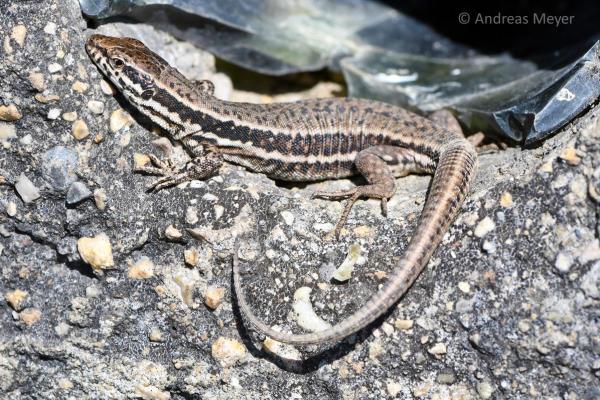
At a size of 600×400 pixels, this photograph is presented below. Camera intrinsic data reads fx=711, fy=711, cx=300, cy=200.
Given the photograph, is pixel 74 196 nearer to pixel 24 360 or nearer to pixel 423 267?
pixel 24 360

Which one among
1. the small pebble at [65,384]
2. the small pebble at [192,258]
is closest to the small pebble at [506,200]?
the small pebble at [192,258]

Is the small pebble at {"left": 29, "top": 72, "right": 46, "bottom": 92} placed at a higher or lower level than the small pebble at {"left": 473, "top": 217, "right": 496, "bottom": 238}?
higher

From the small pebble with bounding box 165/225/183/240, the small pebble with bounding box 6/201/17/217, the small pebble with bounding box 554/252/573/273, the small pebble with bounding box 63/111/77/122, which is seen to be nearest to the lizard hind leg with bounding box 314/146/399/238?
the small pebble with bounding box 165/225/183/240

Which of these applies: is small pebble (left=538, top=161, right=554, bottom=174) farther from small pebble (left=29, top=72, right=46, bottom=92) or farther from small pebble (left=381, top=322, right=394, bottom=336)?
small pebble (left=29, top=72, right=46, bottom=92)

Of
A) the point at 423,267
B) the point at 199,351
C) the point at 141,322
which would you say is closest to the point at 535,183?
the point at 423,267

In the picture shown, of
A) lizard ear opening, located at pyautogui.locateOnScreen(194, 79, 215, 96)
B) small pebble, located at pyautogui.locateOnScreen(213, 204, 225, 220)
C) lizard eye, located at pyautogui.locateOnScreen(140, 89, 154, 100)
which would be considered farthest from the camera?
lizard ear opening, located at pyautogui.locateOnScreen(194, 79, 215, 96)
